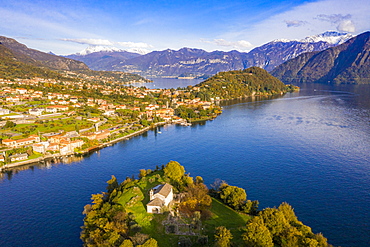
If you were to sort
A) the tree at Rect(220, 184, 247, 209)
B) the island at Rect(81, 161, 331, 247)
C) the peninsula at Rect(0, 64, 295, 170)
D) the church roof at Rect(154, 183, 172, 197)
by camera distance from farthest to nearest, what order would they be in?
the peninsula at Rect(0, 64, 295, 170) → the tree at Rect(220, 184, 247, 209) → the church roof at Rect(154, 183, 172, 197) → the island at Rect(81, 161, 331, 247)

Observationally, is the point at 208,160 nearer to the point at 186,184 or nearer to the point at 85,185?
the point at 186,184

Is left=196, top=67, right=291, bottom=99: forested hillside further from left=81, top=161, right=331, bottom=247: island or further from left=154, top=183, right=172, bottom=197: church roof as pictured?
left=154, top=183, right=172, bottom=197: church roof

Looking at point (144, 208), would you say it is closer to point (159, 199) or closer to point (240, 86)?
point (159, 199)

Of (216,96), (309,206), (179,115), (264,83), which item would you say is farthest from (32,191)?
(264,83)

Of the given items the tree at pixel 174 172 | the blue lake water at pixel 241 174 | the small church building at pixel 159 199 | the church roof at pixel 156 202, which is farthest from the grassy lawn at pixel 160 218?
the blue lake water at pixel 241 174

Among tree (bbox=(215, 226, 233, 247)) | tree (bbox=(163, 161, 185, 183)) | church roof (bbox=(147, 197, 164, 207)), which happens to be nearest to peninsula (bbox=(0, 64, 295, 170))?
tree (bbox=(163, 161, 185, 183))

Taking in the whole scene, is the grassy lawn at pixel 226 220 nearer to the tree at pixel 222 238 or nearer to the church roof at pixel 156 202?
the tree at pixel 222 238
